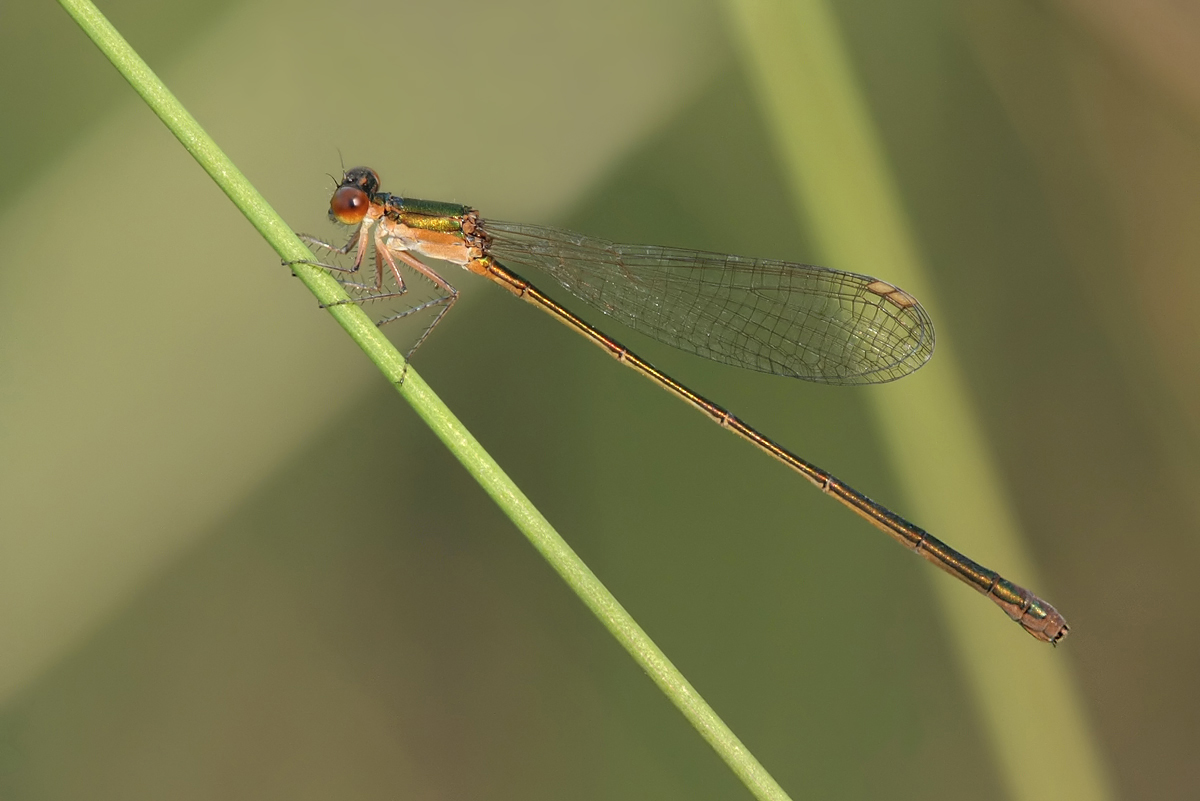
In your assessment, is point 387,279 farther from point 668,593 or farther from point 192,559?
point 668,593

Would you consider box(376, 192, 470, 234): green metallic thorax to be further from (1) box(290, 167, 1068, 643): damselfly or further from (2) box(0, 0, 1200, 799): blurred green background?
(2) box(0, 0, 1200, 799): blurred green background

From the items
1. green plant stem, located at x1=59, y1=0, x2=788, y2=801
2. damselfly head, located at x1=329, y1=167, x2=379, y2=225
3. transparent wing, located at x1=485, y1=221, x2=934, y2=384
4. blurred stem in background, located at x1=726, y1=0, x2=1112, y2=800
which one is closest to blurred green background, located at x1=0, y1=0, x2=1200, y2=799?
blurred stem in background, located at x1=726, y1=0, x2=1112, y2=800

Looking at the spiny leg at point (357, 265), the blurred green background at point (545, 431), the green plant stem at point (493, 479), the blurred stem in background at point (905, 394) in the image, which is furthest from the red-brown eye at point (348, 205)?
the blurred stem in background at point (905, 394)

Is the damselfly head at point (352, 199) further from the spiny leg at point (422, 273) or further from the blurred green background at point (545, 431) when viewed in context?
the blurred green background at point (545, 431)

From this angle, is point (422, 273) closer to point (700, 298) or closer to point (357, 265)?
point (357, 265)

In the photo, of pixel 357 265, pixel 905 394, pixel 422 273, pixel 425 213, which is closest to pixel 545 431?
pixel 422 273

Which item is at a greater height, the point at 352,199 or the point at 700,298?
the point at 352,199
